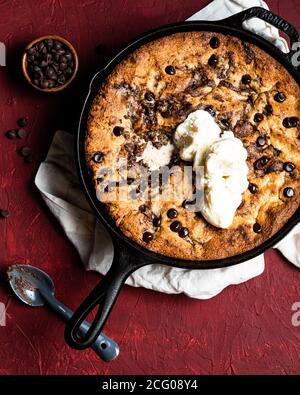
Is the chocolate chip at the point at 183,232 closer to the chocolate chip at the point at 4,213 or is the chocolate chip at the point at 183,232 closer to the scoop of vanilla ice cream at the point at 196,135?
the scoop of vanilla ice cream at the point at 196,135

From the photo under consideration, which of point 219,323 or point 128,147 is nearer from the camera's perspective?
point 128,147

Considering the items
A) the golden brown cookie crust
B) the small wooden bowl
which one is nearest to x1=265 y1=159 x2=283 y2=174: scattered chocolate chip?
the golden brown cookie crust

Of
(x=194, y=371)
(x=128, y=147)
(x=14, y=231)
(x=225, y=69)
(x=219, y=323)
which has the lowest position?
(x=194, y=371)

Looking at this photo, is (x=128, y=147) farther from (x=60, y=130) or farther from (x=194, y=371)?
(x=194, y=371)

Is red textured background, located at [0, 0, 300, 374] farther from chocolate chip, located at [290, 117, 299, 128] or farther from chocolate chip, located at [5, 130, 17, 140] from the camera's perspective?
chocolate chip, located at [290, 117, 299, 128]

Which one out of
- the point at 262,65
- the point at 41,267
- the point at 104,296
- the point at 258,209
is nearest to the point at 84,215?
the point at 41,267

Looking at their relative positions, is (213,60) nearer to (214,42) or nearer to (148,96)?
(214,42)
